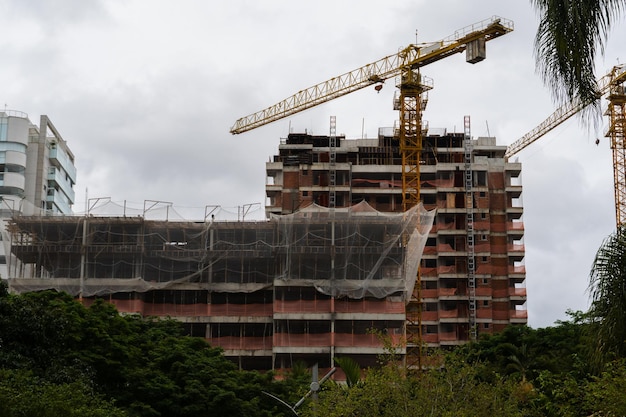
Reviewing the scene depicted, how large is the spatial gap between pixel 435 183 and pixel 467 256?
7.97m

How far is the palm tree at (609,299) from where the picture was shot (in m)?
18.9

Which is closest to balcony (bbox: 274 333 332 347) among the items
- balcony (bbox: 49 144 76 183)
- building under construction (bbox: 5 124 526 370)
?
building under construction (bbox: 5 124 526 370)

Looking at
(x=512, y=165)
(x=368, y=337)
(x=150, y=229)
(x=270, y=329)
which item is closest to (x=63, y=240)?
(x=150, y=229)

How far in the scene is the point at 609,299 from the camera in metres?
19.1

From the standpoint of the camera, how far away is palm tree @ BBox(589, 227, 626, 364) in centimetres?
1892

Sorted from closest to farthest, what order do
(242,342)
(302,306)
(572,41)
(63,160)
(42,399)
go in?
(572,41) → (42,399) → (302,306) → (242,342) → (63,160)

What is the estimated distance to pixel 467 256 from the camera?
3836 inches

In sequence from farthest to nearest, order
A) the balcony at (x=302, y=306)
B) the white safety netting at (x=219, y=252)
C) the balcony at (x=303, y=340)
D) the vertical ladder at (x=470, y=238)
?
the vertical ladder at (x=470, y=238), the balcony at (x=302, y=306), the white safety netting at (x=219, y=252), the balcony at (x=303, y=340)

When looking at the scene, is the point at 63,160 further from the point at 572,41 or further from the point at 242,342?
the point at 572,41

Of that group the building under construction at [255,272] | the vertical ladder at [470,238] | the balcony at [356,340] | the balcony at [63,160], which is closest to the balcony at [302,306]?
the building under construction at [255,272]

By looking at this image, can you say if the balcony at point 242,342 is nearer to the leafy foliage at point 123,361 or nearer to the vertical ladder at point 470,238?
→ the leafy foliage at point 123,361

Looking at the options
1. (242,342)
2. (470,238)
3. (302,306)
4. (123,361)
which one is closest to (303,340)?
(302,306)

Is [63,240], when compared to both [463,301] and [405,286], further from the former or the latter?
A: [463,301]

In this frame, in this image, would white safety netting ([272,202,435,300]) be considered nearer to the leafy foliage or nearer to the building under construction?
the building under construction
